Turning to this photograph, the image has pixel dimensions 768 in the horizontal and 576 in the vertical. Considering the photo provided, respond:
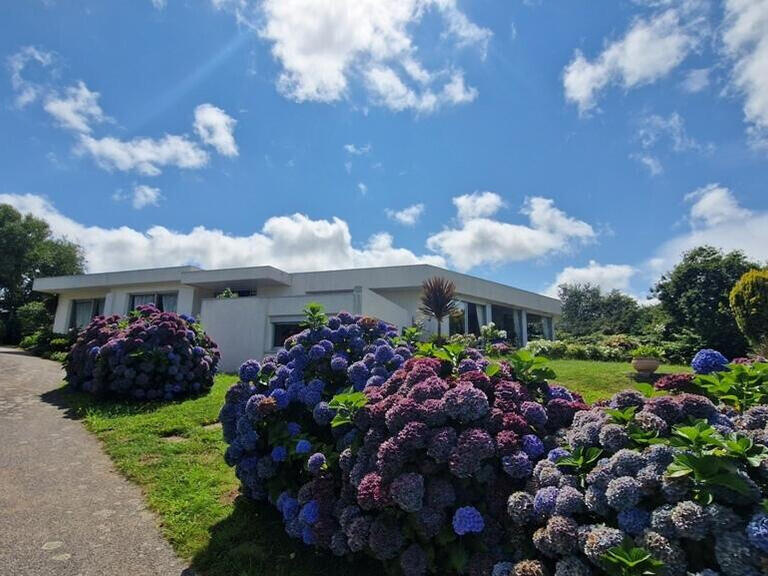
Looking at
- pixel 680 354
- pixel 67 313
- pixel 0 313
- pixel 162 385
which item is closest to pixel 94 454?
pixel 162 385

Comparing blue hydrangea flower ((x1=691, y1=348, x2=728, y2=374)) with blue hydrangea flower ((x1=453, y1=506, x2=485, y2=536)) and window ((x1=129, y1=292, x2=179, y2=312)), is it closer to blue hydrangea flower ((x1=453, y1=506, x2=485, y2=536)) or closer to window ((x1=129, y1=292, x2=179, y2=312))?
→ blue hydrangea flower ((x1=453, y1=506, x2=485, y2=536))

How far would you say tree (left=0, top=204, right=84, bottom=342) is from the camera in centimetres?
3241

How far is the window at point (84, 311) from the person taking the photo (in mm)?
23562

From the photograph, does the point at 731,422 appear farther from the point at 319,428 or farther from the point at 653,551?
the point at 319,428

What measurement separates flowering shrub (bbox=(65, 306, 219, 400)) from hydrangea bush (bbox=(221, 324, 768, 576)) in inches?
251

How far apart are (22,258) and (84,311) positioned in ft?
46.9

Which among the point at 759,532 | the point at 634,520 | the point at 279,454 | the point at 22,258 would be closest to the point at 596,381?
the point at 279,454

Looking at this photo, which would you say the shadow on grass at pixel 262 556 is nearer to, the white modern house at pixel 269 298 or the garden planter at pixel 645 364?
the garden planter at pixel 645 364

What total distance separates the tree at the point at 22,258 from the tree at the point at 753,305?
37787mm

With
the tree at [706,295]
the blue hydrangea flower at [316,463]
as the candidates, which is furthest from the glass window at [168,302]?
the tree at [706,295]

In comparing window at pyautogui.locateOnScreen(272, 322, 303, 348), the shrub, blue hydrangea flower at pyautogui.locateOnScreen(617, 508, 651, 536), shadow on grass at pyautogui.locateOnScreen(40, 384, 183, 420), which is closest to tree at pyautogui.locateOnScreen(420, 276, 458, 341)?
window at pyautogui.locateOnScreen(272, 322, 303, 348)

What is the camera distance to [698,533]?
5.62 ft

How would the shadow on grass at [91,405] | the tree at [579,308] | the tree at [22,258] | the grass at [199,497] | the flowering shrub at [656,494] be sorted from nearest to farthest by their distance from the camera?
the flowering shrub at [656,494] → the grass at [199,497] → the shadow on grass at [91,405] → the tree at [22,258] → the tree at [579,308]

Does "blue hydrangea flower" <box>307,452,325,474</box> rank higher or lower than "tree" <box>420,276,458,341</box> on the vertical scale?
lower
